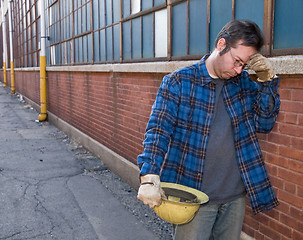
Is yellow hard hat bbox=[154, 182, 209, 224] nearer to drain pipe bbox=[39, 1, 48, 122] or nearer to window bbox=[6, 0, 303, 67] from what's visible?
window bbox=[6, 0, 303, 67]

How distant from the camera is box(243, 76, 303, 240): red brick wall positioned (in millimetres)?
2773

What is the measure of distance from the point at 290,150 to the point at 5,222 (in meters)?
3.33

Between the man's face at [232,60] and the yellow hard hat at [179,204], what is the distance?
74 centimetres

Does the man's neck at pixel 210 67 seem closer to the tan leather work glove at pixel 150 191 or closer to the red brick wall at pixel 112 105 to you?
the tan leather work glove at pixel 150 191

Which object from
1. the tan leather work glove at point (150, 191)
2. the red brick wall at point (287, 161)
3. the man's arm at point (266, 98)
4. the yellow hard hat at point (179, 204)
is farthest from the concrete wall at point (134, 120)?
the tan leather work glove at point (150, 191)

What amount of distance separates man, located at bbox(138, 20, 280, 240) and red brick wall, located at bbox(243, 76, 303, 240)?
0.58m

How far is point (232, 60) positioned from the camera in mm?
2119

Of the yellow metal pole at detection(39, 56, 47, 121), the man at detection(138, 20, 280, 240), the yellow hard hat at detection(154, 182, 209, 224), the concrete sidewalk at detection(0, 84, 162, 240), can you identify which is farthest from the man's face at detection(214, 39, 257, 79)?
the yellow metal pole at detection(39, 56, 47, 121)

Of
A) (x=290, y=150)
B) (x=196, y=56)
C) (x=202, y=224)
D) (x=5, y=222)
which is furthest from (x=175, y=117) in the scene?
(x=5, y=222)

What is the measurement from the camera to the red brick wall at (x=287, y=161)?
277 cm

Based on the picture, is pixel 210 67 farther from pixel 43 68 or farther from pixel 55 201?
pixel 43 68

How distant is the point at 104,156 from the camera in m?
6.95

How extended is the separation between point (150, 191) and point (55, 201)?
3.46 meters

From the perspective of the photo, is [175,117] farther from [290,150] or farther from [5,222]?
[5,222]
